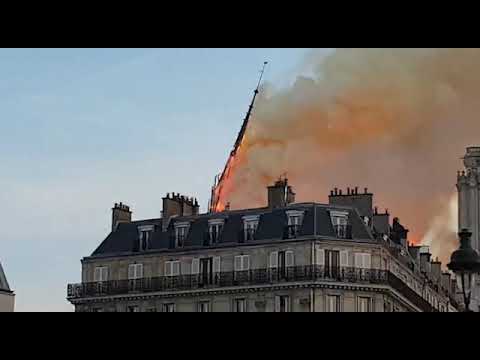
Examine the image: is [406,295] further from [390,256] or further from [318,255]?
[318,255]

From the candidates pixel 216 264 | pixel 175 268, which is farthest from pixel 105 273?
pixel 216 264

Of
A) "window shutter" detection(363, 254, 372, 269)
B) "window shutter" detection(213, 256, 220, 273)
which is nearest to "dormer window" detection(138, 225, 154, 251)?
"window shutter" detection(213, 256, 220, 273)

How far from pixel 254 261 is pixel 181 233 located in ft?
13.1

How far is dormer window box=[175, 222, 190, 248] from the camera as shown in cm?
5803

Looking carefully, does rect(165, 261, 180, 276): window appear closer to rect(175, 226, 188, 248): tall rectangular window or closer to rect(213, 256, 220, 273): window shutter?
rect(175, 226, 188, 248): tall rectangular window

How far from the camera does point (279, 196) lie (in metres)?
57.9

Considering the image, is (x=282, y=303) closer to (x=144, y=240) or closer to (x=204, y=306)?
(x=204, y=306)

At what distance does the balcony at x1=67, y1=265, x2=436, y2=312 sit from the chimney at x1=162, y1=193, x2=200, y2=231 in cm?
303

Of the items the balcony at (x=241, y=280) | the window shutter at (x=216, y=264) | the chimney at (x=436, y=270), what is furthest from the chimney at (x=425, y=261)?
the window shutter at (x=216, y=264)
